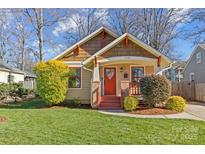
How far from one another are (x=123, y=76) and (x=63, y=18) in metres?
16.4

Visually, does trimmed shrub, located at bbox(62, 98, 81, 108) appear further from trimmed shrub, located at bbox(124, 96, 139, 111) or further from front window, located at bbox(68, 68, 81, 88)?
trimmed shrub, located at bbox(124, 96, 139, 111)

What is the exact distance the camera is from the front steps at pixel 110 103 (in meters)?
14.0

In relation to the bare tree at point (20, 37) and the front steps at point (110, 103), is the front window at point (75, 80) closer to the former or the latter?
the front steps at point (110, 103)

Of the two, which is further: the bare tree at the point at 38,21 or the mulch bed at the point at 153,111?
the bare tree at the point at 38,21

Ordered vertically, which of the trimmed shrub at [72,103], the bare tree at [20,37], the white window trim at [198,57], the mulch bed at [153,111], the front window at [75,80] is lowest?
the mulch bed at [153,111]

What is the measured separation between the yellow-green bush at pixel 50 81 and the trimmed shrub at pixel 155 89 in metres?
4.92

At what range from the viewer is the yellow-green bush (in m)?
14.4

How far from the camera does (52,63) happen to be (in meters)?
14.6

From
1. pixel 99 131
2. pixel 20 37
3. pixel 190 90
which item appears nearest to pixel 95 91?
pixel 99 131

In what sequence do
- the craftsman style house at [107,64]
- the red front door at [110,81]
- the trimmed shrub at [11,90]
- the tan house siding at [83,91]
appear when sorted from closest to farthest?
the craftsman style house at [107,64], the tan house siding at [83,91], the red front door at [110,81], the trimmed shrub at [11,90]

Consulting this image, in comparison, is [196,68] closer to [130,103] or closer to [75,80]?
[75,80]

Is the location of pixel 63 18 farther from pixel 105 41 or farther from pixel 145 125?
pixel 145 125

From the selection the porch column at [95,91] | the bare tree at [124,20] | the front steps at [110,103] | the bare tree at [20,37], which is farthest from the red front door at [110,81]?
the bare tree at [20,37]
